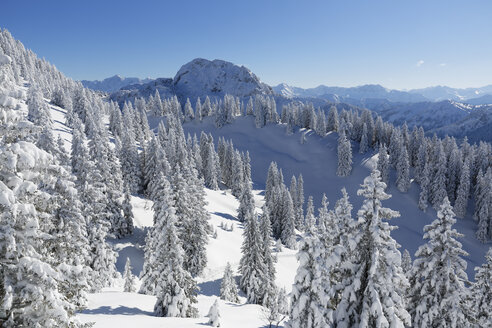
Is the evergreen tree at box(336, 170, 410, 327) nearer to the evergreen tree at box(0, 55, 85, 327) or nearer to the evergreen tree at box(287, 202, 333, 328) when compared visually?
the evergreen tree at box(287, 202, 333, 328)

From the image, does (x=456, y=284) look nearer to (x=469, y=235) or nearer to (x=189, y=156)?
(x=189, y=156)

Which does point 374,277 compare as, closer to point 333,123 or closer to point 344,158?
point 344,158

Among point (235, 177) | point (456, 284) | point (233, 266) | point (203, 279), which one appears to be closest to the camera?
point (456, 284)

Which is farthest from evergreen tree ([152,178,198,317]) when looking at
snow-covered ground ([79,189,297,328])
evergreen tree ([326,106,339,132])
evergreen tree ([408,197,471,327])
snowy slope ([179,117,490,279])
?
evergreen tree ([326,106,339,132])

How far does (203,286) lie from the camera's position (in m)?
40.3

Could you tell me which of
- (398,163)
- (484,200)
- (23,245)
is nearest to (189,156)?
(398,163)

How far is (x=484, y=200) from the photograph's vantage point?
74562 millimetres

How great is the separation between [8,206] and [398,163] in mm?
98356

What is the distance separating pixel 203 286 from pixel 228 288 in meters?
7.63

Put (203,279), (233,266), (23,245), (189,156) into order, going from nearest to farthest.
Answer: (23,245) → (203,279) → (233,266) → (189,156)

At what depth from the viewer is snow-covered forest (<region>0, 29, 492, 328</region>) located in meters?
8.06

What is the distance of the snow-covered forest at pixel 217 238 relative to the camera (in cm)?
806

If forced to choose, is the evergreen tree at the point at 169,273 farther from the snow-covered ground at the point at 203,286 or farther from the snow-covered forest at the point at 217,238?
the snow-covered ground at the point at 203,286

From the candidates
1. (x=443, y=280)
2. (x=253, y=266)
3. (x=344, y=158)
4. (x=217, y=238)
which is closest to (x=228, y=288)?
(x=253, y=266)
